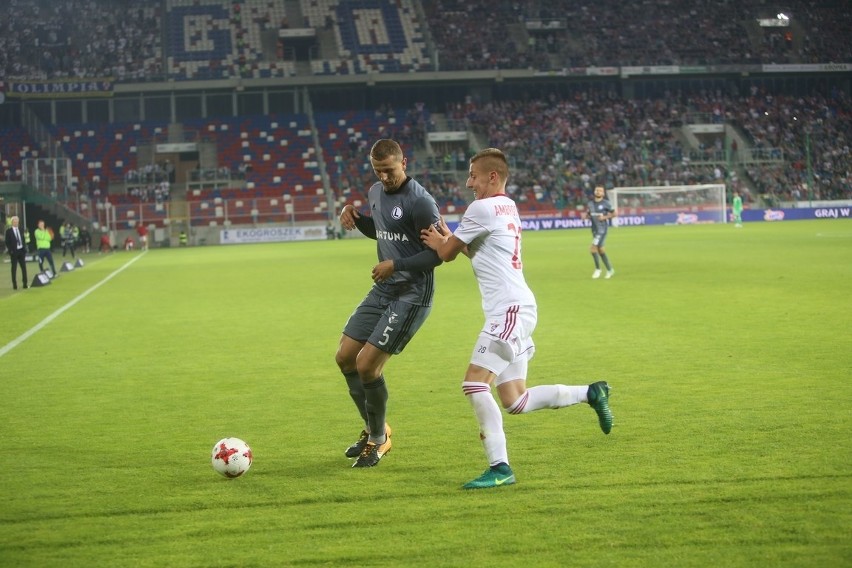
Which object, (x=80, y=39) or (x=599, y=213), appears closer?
(x=599, y=213)

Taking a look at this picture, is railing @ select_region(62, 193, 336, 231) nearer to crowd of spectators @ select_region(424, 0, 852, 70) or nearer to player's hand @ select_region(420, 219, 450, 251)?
crowd of spectators @ select_region(424, 0, 852, 70)

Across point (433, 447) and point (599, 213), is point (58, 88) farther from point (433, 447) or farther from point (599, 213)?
point (433, 447)

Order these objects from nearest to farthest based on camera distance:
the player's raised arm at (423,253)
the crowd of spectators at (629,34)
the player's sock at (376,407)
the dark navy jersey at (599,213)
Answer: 1. the player's raised arm at (423,253)
2. the player's sock at (376,407)
3. the dark navy jersey at (599,213)
4. the crowd of spectators at (629,34)

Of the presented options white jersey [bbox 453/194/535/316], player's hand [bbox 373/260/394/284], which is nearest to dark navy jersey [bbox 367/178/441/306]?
player's hand [bbox 373/260/394/284]

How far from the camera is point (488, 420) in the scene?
22.1 ft

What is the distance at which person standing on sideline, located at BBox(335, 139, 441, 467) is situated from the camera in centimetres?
718

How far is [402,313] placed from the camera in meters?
7.36

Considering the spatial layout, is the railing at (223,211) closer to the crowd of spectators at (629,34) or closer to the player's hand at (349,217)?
the crowd of spectators at (629,34)

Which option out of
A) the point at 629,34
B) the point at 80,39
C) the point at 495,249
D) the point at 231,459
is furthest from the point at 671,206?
the point at 231,459

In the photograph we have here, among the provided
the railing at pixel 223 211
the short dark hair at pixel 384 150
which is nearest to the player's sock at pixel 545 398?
the short dark hair at pixel 384 150

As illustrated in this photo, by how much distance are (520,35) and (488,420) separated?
72621 mm

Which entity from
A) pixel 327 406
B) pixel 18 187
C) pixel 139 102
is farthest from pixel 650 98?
pixel 327 406

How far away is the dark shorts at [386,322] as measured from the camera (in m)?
7.34

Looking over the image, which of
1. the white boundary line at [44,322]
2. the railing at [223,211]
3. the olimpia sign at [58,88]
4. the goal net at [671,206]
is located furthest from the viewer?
the olimpia sign at [58,88]
